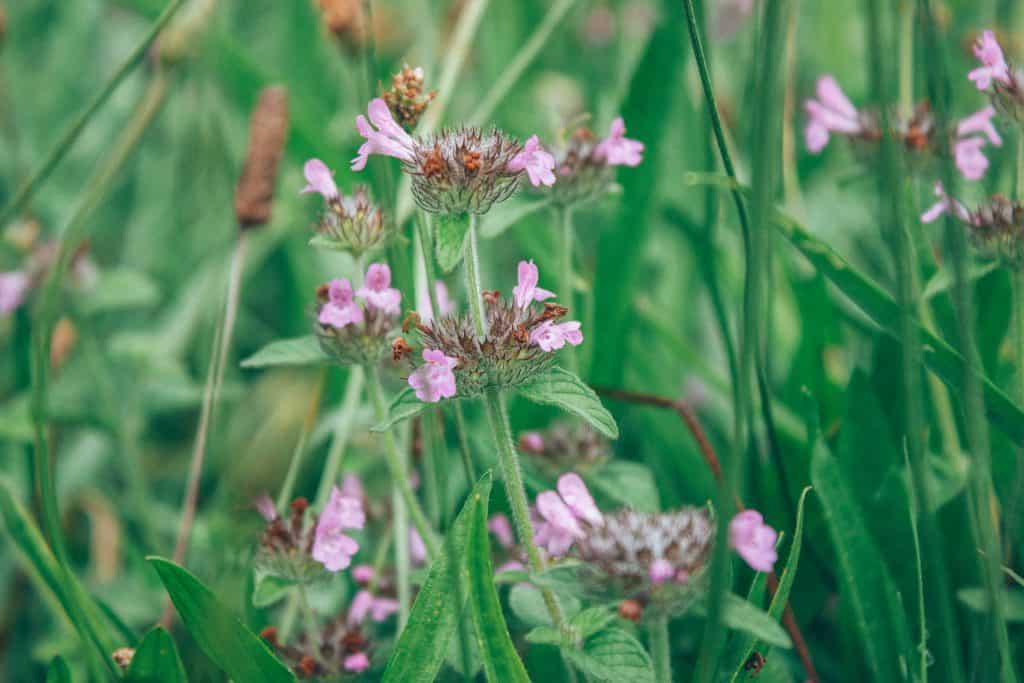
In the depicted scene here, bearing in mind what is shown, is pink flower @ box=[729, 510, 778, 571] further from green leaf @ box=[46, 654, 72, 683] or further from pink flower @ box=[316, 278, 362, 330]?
green leaf @ box=[46, 654, 72, 683]

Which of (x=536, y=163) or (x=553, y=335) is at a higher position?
(x=536, y=163)

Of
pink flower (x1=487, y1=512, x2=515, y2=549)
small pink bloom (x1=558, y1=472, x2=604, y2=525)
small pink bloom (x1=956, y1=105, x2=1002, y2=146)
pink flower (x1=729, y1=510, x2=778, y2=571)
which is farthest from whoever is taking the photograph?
pink flower (x1=487, y1=512, x2=515, y2=549)

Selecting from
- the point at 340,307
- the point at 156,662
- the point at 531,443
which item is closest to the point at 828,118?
the point at 531,443

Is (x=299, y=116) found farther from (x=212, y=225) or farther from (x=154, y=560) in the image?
(x=154, y=560)

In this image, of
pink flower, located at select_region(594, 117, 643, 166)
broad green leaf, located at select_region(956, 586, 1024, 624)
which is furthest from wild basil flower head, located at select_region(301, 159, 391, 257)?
broad green leaf, located at select_region(956, 586, 1024, 624)

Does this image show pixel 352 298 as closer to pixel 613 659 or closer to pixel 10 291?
pixel 613 659

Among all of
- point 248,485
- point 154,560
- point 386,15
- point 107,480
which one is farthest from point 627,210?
point 386,15
